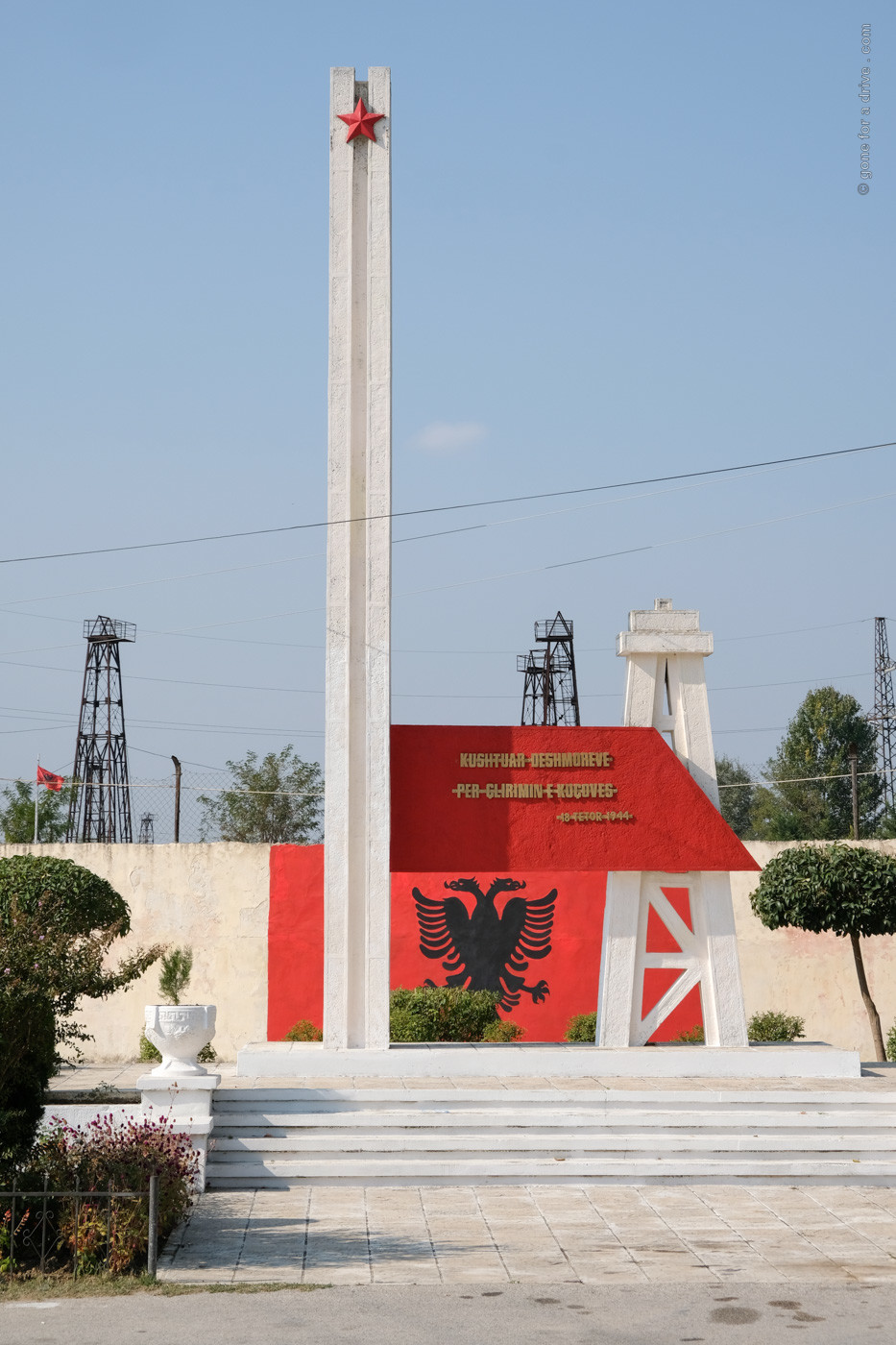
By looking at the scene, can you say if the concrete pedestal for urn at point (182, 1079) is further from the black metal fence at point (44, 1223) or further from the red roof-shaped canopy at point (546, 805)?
the red roof-shaped canopy at point (546, 805)

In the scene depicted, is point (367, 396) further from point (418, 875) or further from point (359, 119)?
point (418, 875)

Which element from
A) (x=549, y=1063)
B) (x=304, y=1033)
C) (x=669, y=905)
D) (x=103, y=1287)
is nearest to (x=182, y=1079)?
(x=103, y=1287)

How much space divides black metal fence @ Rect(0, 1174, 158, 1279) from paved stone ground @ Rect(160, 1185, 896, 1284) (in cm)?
41

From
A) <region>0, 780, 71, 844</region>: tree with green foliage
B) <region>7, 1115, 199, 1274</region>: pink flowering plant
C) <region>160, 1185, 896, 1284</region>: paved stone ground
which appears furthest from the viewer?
<region>0, 780, 71, 844</region>: tree with green foliage

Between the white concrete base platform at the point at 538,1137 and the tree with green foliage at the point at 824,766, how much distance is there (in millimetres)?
35016

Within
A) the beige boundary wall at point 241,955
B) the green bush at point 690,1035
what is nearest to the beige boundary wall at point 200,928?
the beige boundary wall at point 241,955

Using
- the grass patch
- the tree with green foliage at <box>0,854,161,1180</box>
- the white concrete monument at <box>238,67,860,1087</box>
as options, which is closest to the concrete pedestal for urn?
the tree with green foliage at <box>0,854,161,1180</box>

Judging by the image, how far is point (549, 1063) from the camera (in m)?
13.5

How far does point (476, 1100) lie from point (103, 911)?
3.98 metres

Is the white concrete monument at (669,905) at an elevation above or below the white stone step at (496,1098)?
above

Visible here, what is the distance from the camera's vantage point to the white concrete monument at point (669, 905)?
568 inches

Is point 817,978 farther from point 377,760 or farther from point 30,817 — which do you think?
point 30,817

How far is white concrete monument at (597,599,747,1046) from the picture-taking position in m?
14.4

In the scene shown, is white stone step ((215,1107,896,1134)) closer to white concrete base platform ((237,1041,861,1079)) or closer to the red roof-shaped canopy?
white concrete base platform ((237,1041,861,1079))
